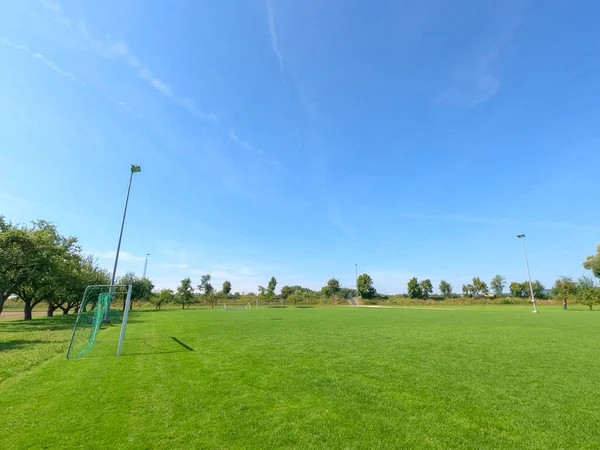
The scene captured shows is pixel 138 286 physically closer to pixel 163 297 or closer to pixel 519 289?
pixel 163 297

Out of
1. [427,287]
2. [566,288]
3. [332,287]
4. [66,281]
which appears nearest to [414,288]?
[427,287]

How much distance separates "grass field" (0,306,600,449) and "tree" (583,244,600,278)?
6710cm

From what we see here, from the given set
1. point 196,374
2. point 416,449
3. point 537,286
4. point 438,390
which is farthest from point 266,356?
point 537,286

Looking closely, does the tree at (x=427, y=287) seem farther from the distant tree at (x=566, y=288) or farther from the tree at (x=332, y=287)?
the distant tree at (x=566, y=288)

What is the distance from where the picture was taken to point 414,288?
97.9m

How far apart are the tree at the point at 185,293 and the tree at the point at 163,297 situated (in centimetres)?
135

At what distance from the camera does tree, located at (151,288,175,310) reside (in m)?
62.3

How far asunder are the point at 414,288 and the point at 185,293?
73799 mm

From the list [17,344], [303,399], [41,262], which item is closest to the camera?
[303,399]

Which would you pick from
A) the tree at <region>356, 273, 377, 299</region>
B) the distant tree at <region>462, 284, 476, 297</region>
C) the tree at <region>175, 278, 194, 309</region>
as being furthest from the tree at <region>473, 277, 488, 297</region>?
the tree at <region>175, 278, 194, 309</region>

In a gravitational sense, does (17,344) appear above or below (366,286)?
below

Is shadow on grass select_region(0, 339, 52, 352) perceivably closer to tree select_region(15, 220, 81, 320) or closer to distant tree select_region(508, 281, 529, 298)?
tree select_region(15, 220, 81, 320)

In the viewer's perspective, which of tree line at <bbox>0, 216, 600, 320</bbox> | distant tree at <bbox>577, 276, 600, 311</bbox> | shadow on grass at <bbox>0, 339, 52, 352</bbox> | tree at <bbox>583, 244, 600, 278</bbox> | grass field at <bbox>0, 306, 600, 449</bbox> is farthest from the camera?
tree at <bbox>583, 244, 600, 278</bbox>

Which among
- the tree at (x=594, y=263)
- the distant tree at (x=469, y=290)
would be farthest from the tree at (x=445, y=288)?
the tree at (x=594, y=263)
